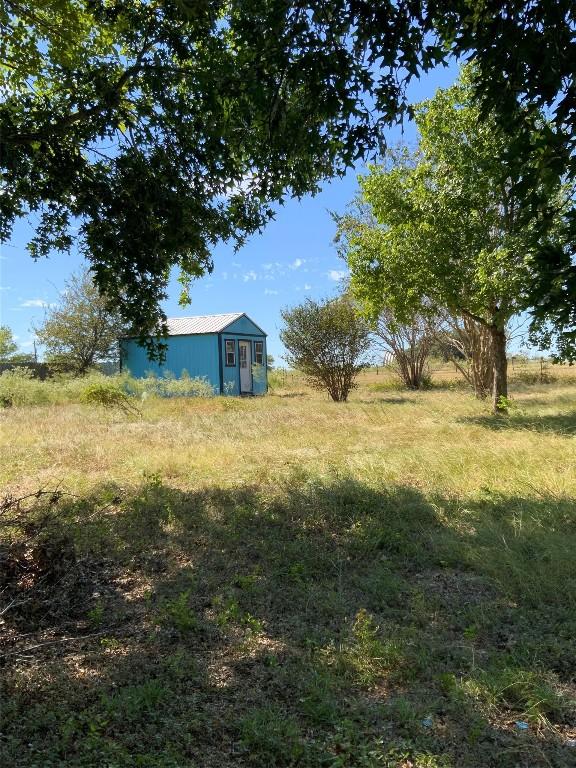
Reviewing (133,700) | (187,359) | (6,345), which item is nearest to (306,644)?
(133,700)

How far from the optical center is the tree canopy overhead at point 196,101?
3.67 metres

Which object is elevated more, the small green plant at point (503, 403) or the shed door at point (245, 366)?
the shed door at point (245, 366)

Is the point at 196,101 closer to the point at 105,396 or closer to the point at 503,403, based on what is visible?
the point at 503,403

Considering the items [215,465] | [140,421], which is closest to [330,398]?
[140,421]

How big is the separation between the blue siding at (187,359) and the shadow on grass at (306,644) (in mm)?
18128

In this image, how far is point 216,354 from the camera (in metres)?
→ 23.1

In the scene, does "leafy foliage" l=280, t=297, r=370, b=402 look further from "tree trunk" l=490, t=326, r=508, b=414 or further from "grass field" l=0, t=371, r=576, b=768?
"grass field" l=0, t=371, r=576, b=768

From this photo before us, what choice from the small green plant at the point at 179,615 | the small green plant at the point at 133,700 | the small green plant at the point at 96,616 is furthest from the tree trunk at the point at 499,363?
the small green plant at the point at 133,700

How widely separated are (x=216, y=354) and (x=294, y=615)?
66.4 ft

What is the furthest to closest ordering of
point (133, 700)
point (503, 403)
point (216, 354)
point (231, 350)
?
point (231, 350), point (216, 354), point (503, 403), point (133, 700)

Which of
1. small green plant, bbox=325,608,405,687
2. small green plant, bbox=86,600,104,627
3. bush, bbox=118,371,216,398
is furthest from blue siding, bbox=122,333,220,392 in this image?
small green plant, bbox=325,608,405,687

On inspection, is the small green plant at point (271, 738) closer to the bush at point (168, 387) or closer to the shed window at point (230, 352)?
the bush at point (168, 387)

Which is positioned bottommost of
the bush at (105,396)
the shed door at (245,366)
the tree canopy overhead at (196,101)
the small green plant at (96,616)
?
the small green plant at (96,616)

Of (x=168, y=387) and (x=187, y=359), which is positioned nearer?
(x=168, y=387)
